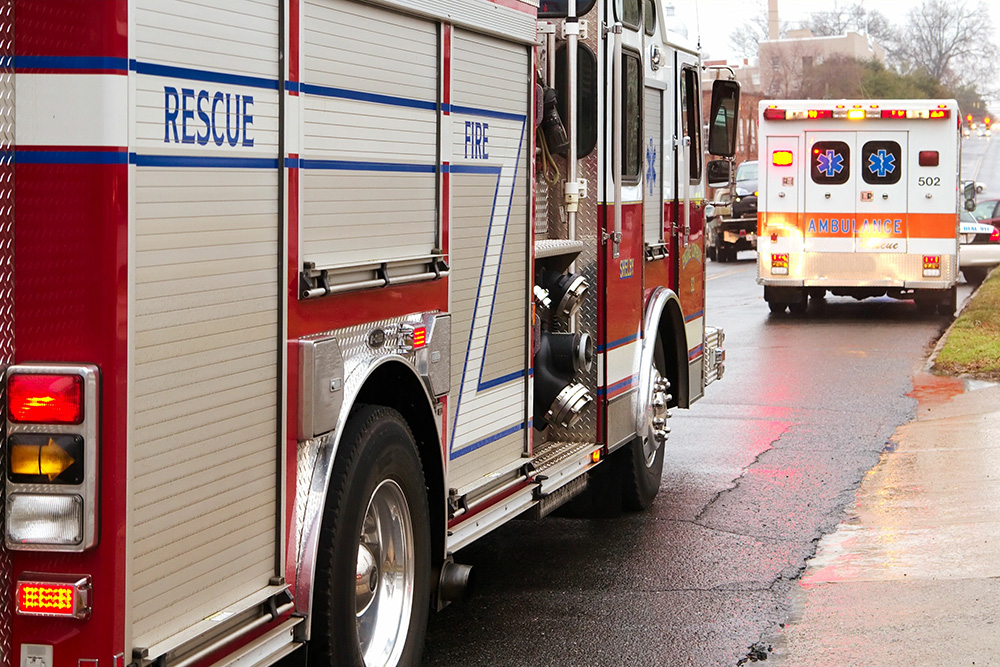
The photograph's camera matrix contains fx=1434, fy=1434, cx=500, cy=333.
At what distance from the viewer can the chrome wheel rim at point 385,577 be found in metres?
4.62

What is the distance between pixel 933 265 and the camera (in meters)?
18.9

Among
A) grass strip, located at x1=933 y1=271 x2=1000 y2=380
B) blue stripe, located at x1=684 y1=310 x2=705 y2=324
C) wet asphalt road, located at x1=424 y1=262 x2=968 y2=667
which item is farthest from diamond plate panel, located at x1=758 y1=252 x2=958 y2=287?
blue stripe, located at x1=684 y1=310 x2=705 y2=324

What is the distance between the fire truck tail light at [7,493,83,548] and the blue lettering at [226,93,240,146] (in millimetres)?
1001

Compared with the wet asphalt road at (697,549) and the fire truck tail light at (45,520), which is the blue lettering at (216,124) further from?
the wet asphalt road at (697,549)

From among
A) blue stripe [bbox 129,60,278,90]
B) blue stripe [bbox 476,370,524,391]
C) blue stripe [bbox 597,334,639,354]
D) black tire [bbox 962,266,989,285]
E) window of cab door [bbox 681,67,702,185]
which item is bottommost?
blue stripe [bbox 476,370,524,391]

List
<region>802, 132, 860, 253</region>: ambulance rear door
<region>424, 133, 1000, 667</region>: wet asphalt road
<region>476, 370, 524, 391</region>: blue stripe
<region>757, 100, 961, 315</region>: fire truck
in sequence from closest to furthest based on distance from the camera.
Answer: <region>476, 370, 524, 391</region>: blue stripe, <region>424, 133, 1000, 667</region>: wet asphalt road, <region>757, 100, 961, 315</region>: fire truck, <region>802, 132, 860, 253</region>: ambulance rear door

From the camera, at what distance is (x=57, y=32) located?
Result: 314 cm

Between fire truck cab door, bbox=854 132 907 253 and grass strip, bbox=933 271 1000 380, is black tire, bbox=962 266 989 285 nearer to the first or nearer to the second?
grass strip, bbox=933 271 1000 380

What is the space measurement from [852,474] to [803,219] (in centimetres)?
1024

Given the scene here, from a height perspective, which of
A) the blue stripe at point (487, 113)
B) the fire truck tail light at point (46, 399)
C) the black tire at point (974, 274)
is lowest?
the fire truck tail light at point (46, 399)

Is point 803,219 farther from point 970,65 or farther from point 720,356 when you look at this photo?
point 970,65

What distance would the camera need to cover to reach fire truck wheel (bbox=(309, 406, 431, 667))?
4.20m

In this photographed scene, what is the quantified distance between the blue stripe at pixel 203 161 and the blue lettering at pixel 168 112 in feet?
0.15

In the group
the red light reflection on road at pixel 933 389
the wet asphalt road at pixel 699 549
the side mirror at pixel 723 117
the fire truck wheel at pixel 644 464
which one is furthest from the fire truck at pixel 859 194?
the fire truck wheel at pixel 644 464
